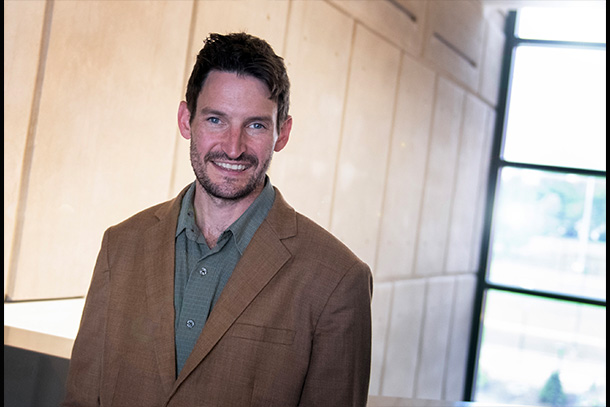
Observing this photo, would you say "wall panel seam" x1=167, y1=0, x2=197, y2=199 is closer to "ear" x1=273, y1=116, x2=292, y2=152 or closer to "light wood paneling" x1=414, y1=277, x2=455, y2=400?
"ear" x1=273, y1=116, x2=292, y2=152

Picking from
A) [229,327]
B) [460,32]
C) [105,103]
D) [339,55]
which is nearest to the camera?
[229,327]

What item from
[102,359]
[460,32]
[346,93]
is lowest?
[102,359]

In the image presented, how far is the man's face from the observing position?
1.57m

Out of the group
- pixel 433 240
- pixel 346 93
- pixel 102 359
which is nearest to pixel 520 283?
pixel 433 240

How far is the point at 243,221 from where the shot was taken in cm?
159

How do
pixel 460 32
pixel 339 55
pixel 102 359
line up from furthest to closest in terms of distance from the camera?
pixel 460 32
pixel 339 55
pixel 102 359

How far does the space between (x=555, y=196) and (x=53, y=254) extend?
5342mm

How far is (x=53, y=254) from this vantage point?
90.0 inches

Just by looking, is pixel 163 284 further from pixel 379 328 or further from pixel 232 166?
pixel 379 328

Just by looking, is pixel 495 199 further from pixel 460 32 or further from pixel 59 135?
pixel 59 135

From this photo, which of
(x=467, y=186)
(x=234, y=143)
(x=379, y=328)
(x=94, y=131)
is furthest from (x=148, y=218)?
(x=467, y=186)

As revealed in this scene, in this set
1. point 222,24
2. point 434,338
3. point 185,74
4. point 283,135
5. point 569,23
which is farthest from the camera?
point 569,23

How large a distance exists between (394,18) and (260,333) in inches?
130

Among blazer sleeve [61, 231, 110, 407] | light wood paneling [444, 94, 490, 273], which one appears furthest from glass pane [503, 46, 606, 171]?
blazer sleeve [61, 231, 110, 407]
